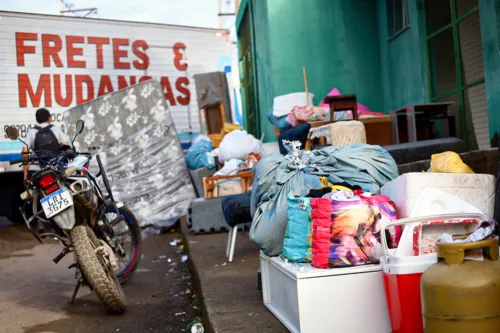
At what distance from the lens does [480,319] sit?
2.31 m

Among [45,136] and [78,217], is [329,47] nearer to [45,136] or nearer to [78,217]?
[45,136]

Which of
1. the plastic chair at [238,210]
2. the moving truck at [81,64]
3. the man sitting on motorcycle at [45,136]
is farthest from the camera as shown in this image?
the moving truck at [81,64]

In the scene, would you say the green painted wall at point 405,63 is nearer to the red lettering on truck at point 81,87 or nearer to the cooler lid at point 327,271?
the cooler lid at point 327,271

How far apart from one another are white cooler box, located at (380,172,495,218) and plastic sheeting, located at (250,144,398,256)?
17.7 inches

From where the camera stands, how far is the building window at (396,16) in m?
8.80

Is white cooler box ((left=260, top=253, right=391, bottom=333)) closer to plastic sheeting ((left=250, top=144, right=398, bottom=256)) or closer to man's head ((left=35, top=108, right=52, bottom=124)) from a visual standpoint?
plastic sheeting ((left=250, top=144, right=398, bottom=256))

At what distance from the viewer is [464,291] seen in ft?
7.54

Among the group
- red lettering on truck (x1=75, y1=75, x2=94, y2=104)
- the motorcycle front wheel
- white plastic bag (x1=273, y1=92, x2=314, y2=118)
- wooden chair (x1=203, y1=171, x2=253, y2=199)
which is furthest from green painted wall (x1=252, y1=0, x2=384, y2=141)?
red lettering on truck (x1=75, y1=75, x2=94, y2=104)

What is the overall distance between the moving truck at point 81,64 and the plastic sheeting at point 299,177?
899 centimetres

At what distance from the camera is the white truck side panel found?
488 inches

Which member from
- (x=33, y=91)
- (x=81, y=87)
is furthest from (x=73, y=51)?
(x=33, y=91)

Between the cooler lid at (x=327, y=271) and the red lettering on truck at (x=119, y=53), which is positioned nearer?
the cooler lid at (x=327, y=271)

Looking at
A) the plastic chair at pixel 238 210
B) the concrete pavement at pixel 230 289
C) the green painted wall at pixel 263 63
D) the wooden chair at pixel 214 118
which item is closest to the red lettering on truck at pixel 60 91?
the wooden chair at pixel 214 118

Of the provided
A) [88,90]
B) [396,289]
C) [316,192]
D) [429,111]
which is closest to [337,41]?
[429,111]
